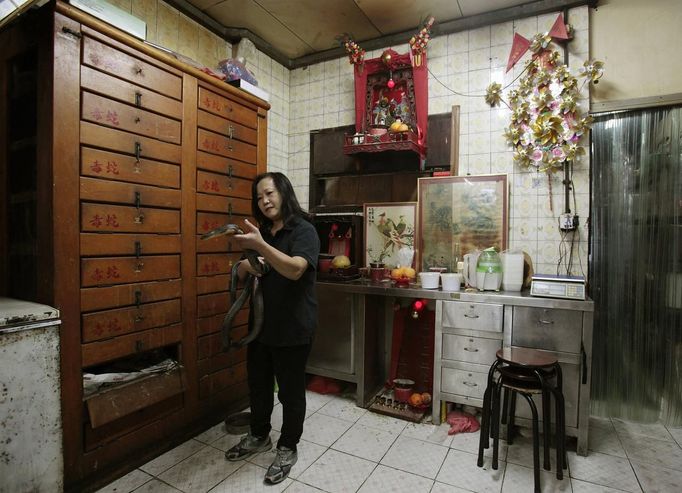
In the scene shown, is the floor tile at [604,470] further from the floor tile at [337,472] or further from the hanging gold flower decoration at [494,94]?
the hanging gold flower decoration at [494,94]

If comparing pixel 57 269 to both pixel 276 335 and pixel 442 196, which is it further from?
pixel 442 196

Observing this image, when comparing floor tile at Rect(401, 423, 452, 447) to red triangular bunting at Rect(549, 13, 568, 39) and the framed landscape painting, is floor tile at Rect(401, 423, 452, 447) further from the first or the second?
red triangular bunting at Rect(549, 13, 568, 39)

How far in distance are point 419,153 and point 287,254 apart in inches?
67.9

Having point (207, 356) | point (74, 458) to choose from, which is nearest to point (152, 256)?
point (207, 356)

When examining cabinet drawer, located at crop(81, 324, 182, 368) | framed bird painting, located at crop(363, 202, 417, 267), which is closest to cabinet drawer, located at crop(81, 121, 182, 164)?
cabinet drawer, located at crop(81, 324, 182, 368)

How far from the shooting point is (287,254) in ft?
6.56

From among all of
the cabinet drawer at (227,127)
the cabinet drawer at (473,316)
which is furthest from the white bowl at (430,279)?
the cabinet drawer at (227,127)

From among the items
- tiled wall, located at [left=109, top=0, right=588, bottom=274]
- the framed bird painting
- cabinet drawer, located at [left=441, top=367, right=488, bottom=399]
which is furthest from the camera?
the framed bird painting

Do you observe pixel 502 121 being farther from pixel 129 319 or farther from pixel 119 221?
pixel 129 319

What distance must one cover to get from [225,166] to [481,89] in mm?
2247

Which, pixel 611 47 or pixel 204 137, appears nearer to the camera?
pixel 204 137

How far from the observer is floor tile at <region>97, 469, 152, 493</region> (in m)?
1.96

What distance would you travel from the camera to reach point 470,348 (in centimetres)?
261

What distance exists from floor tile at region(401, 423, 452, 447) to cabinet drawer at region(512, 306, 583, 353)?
2.62 ft
